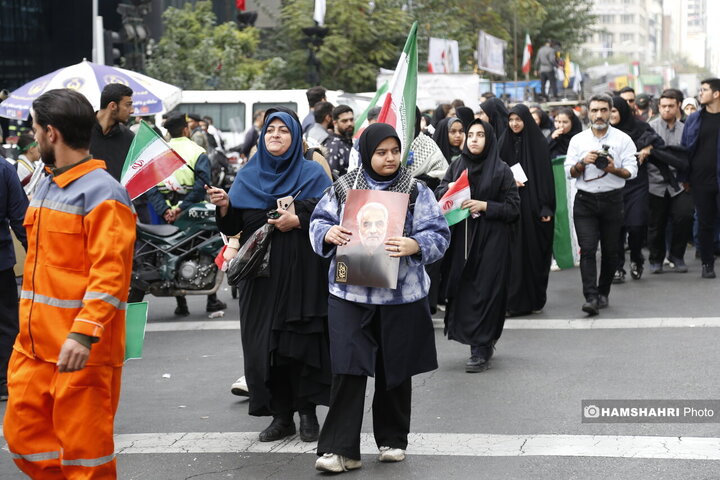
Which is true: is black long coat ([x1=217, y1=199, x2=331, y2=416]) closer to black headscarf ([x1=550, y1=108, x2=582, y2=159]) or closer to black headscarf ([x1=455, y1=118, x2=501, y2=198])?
black headscarf ([x1=455, y1=118, x2=501, y2=198])

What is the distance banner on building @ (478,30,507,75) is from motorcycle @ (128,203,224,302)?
27.3m

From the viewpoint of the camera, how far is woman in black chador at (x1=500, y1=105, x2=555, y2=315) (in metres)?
10.6

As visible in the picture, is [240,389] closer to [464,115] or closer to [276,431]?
[276,431]

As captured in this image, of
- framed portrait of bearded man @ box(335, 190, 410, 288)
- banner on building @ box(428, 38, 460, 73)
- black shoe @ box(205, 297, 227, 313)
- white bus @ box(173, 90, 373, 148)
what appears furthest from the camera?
banner on building @ box(428, 38, 460, 73)

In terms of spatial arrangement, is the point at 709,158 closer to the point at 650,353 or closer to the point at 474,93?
the point at 650,353

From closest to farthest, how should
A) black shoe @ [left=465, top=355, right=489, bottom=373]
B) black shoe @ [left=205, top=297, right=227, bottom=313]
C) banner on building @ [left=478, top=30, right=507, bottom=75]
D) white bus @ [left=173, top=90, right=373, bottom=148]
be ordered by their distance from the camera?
black shoe @ [left=465, top=355, right=489, bottom=373]
black shoe @ [left=205, top=297, right=227, bottom=313]
white bus @ [left=173, top=90, right=373, bottom=148]
banner on building @ [left=478, top=30, right=507, bottom=75]

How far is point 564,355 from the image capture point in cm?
879

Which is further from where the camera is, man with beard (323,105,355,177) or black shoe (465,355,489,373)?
man with beard (323,105,355,177)

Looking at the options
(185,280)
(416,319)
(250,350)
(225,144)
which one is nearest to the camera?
(416,319)

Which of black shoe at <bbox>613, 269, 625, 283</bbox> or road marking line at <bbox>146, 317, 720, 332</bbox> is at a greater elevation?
black shoe at <bbox>613, 269, 625, 283</bbox>

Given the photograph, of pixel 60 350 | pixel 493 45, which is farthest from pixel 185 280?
pixel 493 45

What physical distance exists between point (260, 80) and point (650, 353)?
776 inches

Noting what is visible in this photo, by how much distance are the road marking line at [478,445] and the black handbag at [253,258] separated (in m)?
0.92

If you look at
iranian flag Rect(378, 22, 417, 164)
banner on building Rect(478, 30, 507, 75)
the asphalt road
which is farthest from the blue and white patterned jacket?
banner on building Rect(478, 30, 507, 75)
